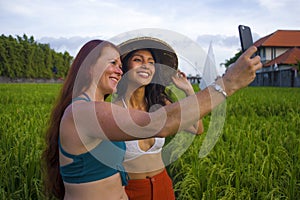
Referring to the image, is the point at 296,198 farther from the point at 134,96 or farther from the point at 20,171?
the point at 20,171

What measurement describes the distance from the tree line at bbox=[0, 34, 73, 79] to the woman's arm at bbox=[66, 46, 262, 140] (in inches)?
1840

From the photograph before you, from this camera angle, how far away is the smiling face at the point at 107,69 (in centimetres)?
121

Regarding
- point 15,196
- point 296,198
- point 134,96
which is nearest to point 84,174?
point 134,96

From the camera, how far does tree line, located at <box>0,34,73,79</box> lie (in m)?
47.9

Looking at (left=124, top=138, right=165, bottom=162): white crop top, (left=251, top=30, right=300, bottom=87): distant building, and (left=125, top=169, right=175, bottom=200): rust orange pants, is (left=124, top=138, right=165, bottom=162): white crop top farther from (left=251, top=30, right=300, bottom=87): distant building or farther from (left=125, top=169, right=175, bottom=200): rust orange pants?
(left=251, top=30, right=300, bottom=87): distant building

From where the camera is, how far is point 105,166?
1.12 meters

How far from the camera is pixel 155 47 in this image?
171 cm

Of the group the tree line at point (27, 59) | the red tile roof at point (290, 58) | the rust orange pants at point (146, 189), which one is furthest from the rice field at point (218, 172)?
the tree line at point (27, 59)

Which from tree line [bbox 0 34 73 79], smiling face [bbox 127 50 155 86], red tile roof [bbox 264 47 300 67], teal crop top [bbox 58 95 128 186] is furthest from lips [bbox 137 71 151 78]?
tree line [bbox 0 34 73 79]

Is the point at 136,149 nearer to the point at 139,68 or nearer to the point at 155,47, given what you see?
the point at 139,68

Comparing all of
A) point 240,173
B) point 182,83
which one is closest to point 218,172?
point 240,173

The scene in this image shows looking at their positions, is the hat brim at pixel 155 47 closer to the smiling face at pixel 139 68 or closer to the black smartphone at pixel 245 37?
the smiling face at pixel 139 68

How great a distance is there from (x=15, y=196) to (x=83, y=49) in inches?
58.9

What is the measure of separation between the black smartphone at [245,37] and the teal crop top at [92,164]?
0.51m
